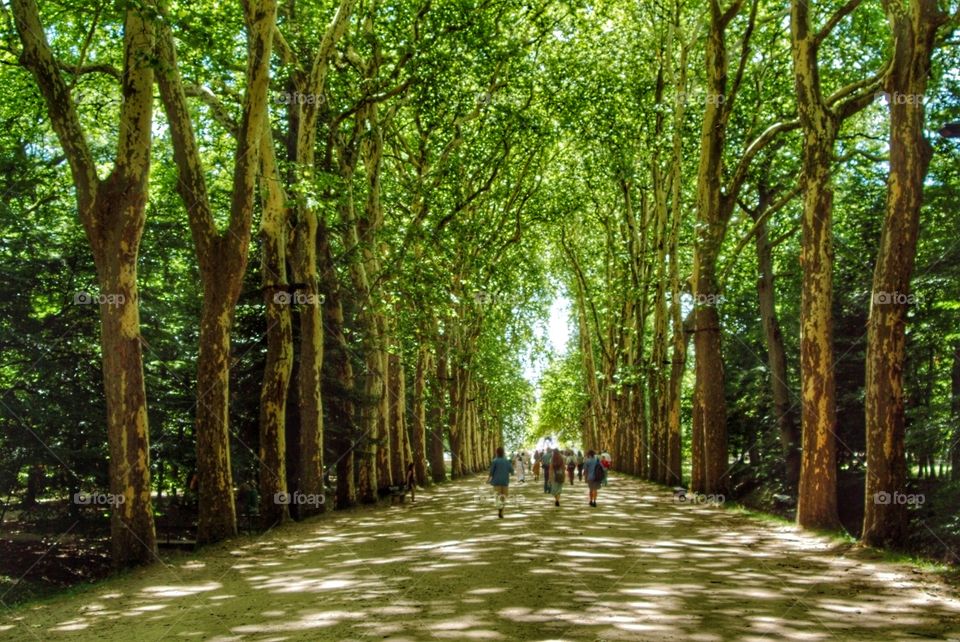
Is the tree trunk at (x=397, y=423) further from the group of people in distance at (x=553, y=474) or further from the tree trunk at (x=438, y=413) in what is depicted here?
the tree trunk at (x=438, y=413)

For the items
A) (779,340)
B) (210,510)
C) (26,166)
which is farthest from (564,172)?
(210,510)

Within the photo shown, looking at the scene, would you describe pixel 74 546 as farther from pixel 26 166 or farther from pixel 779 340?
pixel 779 340

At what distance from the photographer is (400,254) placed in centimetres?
2414

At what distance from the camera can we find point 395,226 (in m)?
23.7

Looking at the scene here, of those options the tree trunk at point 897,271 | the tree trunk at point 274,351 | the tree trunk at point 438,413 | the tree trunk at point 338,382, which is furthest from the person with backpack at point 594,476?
the tree trunk at point 438,413

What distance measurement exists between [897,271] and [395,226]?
13.5m

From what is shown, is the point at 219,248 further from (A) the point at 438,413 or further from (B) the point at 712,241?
(A) the point at 438,413

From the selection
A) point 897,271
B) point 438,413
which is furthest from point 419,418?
point 897,271

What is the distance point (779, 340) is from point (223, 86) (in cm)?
1654

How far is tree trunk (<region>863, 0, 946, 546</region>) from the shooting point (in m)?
12.9

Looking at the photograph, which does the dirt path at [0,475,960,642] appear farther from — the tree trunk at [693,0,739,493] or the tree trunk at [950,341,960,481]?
the tree trunk at [693,0,739,493]

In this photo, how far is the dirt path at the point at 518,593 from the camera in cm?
829

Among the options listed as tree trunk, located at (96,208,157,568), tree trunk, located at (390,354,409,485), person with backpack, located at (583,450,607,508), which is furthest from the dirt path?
tree trunk, located at (390,354,409,485)

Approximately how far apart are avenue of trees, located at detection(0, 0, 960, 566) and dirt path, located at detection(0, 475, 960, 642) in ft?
5.74
